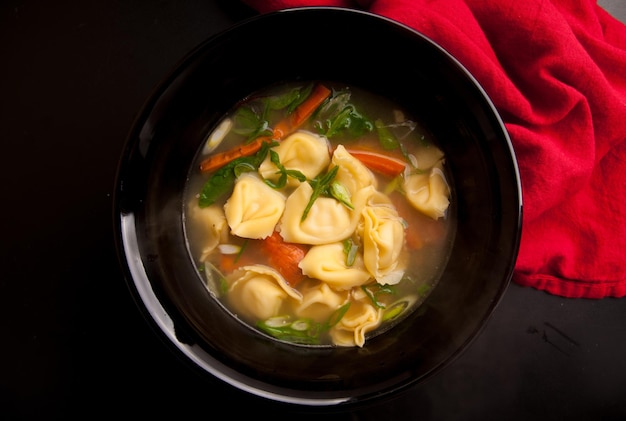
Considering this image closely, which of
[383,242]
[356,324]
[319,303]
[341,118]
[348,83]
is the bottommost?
[356,324]

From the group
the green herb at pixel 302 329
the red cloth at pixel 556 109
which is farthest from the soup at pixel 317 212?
the red cloth at pixel 556 109

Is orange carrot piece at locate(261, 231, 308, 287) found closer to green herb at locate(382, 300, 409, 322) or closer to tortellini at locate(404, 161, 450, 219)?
green herb at locate(382, 300, 409, 322)

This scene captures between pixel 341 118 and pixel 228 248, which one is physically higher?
pixel 341 118

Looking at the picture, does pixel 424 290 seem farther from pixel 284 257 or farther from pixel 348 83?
pixel 348 83

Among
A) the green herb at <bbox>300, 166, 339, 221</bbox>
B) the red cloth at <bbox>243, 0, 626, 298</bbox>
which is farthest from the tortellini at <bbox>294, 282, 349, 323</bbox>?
the red cloth at <bbox>243, 0, 626, 298</bbox>

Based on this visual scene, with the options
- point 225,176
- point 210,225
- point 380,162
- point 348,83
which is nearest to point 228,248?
point 210,225

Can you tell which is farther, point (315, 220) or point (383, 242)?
point (315, 220)
